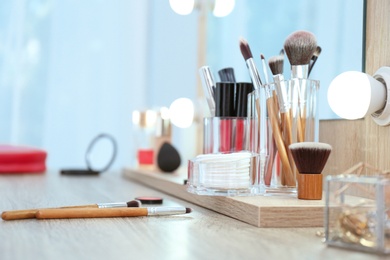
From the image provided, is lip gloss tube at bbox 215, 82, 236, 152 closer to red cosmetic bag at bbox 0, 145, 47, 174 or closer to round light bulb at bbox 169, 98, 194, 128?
round light bulb at bbox 169, 98, 194, 128

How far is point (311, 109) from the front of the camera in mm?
677

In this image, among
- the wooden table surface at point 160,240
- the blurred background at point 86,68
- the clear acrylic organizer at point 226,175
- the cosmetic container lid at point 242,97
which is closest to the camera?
the wooden table surface at point 160,240

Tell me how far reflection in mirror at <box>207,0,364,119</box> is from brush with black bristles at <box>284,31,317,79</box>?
98mm

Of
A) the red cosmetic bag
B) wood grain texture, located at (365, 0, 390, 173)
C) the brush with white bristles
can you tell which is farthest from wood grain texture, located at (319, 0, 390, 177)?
the red cosmetic bag

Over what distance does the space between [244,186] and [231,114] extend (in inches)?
6.2

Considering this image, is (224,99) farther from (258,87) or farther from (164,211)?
(164,211)

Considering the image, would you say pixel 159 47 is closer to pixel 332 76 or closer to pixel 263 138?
pixel 332 76

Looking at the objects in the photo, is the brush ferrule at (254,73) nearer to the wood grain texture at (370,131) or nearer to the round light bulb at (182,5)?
the wood grain texture at (370,131)

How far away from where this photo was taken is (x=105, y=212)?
592mm

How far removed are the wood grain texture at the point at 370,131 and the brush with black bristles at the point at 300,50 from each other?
0.28 ft

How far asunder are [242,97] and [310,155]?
219mm

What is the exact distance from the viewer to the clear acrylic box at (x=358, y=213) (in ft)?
1.40

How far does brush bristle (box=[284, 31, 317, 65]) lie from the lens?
629 mm

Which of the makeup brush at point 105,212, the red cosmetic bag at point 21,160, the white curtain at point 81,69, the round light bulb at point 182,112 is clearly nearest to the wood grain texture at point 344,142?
the makeup brush at point 105,212
